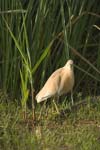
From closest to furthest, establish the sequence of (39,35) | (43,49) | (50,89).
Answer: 1. (50,89)
2. (39,35)
3. (43,49)

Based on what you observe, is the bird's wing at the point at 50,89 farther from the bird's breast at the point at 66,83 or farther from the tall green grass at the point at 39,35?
the tall green grass at the point at 39,35

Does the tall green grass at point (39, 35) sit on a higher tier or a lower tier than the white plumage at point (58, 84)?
higher

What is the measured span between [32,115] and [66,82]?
1.50 feet

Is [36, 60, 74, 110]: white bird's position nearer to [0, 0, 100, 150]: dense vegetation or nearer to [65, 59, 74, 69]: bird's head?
[65, 59, 74, 69]: bird's head

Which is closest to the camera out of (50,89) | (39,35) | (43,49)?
(50,89)

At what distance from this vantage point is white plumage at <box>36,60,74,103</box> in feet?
20.1

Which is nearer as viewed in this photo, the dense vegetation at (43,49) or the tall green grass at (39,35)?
the dense vegetation at (43,49)

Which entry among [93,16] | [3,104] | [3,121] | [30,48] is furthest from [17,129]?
[93,16]

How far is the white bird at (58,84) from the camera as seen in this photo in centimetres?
612

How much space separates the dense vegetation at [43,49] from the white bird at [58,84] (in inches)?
4.0

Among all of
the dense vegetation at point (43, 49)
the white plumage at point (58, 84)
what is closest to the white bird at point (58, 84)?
the white plumage at point (58, 84)

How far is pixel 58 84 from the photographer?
20.2 ft

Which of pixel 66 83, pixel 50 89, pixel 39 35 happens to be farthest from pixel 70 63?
pixel 39 35

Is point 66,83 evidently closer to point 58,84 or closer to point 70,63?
point 58,84
